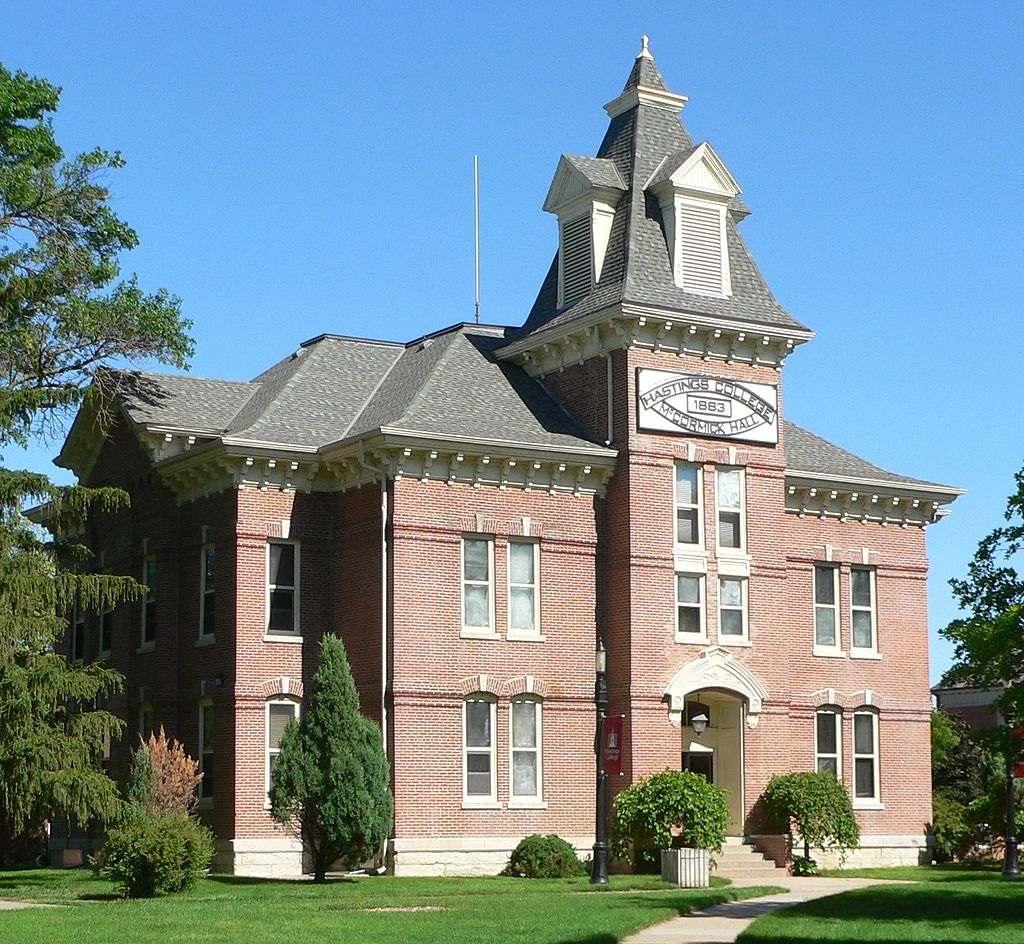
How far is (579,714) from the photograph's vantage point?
1425 inches

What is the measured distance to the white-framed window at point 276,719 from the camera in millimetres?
35000

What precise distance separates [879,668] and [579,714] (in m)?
8.55

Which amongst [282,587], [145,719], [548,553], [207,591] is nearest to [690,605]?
[548,553]

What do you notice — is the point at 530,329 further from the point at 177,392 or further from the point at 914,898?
the point at 914,898

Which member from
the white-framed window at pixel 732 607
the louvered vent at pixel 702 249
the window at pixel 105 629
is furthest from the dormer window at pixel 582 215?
the window at pixel 105 629

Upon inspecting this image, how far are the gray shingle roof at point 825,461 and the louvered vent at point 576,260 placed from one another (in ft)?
19.0

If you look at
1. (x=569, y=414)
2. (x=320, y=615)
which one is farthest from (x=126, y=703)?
(x=569, y=414)

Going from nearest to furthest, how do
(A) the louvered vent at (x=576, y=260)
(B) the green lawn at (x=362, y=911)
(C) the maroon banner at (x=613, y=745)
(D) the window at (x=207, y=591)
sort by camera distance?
(B) the green lawn at (x=362, y=911), (C) the maroon banner at (x=613, y=745), (D) the window at (x=207, y=591), (A) the louvered vent at (x=576, y=260)

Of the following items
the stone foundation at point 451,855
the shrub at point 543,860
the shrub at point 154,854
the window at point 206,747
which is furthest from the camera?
the window at point 206,747

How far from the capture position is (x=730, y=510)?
3753 centimetres

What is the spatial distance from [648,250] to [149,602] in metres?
13.6

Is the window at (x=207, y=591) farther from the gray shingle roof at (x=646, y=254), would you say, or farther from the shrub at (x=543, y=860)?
the gray shingle roof at (x=646, y=254)

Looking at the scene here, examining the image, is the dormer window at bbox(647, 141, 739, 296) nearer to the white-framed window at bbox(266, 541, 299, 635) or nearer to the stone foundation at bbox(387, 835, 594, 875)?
the white-framed window at bbox(266, 541, 299, 635)

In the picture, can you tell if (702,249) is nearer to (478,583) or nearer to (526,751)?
(478,583)
